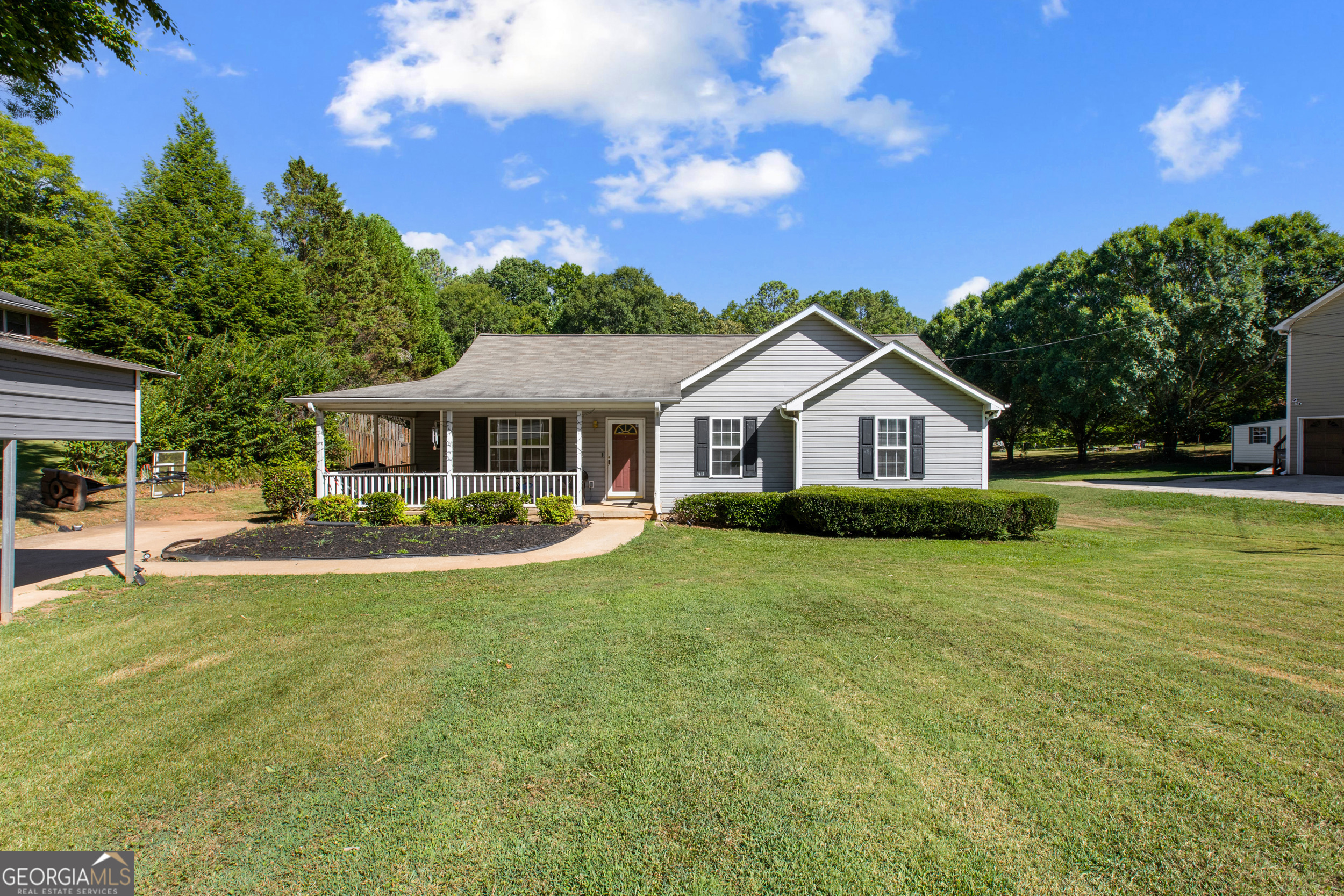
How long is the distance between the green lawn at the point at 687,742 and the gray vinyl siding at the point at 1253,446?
24777 millimetres

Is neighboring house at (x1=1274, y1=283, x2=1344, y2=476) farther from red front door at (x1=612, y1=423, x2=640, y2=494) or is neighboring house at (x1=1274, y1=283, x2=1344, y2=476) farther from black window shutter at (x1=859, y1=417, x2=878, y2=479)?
red front door at (x1=612, y1=423, x2=640, y2=494)

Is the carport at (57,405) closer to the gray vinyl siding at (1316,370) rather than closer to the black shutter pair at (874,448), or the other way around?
the black shutter pair at (874,448)

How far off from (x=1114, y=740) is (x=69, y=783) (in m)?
6.00

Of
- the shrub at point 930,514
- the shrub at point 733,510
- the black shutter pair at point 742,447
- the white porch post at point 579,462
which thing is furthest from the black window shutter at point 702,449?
the shrub at point 930,514

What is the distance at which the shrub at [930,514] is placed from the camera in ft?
40.4

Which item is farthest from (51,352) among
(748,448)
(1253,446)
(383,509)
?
(1253,446)

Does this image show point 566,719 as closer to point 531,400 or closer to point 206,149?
point 531,400

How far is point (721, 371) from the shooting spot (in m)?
15.5

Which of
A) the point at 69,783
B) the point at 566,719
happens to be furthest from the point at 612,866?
the point at 69,783

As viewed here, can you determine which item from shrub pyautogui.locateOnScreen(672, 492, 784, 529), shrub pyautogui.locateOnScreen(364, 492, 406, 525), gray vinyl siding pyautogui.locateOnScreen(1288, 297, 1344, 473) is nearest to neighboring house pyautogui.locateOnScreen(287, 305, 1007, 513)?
shrub pyautogui.locateOnScreen(364, 492, 406, 525)

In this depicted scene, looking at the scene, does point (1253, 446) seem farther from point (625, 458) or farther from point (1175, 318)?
point (625, 458)

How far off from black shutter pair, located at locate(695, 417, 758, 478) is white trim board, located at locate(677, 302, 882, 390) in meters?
1.06

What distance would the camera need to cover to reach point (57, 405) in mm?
7156

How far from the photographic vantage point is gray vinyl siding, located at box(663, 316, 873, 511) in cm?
1530
